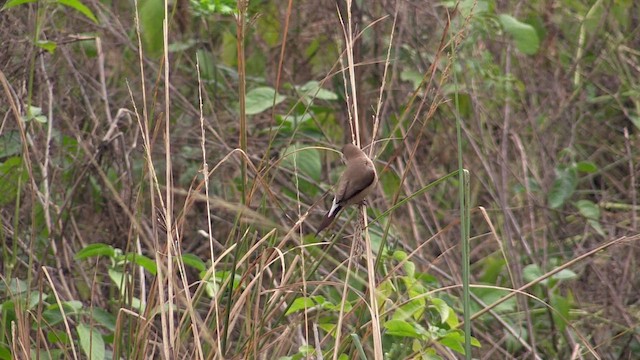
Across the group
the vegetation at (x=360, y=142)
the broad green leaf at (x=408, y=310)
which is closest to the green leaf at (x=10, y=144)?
the vegetation at (x=360, y=142)

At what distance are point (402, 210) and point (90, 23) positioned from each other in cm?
167

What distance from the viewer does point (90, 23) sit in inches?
182

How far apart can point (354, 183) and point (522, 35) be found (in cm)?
173

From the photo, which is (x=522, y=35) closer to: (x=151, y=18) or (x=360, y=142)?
Result: (x=360, y=142)

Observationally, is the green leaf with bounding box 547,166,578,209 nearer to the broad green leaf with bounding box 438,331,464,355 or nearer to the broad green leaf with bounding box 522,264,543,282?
the broad green leaf with bounding box 522,264,543,282

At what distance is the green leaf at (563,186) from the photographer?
457cm

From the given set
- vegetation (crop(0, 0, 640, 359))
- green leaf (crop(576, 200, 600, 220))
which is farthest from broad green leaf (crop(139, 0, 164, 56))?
green leaf (crop(576, 200, 600, 220))

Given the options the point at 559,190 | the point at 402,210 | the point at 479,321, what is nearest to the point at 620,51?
the point at 559,190

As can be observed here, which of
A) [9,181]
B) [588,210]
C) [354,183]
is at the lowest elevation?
[588,210]

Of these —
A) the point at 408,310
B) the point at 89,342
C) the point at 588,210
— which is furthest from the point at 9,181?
the point at 588,210

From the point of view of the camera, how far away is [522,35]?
13.9 feet

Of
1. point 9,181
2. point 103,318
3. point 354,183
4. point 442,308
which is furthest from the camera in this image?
point 9,181

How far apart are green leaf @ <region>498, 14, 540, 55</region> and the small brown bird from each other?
5.25 ft

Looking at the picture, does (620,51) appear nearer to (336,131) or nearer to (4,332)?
(336,131)
